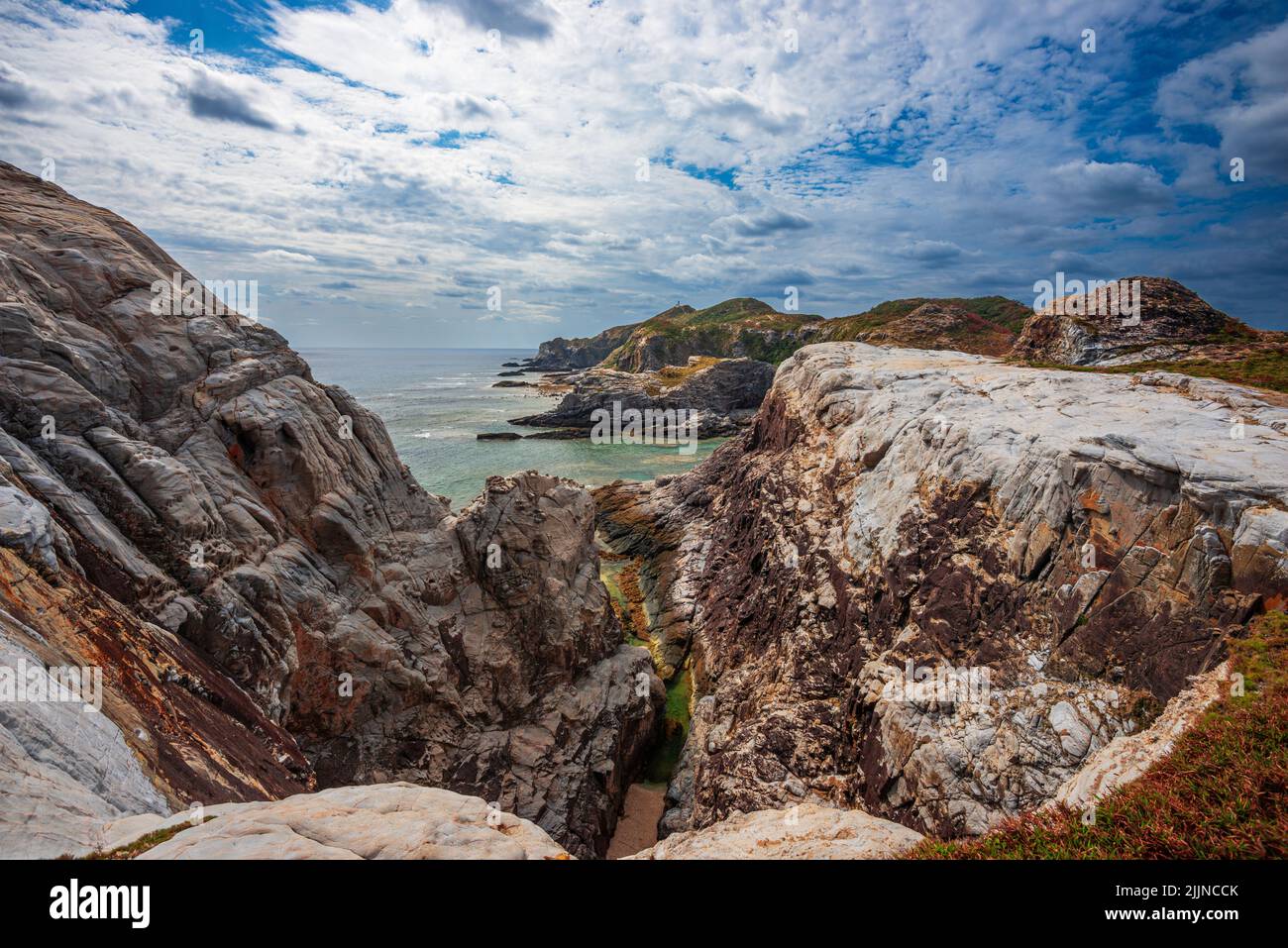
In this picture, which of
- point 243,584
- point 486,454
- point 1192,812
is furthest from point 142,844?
point 486,454

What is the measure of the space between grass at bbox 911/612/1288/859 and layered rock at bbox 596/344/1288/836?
4971 millimetres

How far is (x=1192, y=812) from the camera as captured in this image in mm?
7887

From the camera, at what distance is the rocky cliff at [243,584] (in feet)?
35.2

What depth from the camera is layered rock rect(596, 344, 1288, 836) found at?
1449 centimetres

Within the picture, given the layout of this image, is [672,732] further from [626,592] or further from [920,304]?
[920,304]

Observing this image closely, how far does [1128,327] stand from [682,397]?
79028mm

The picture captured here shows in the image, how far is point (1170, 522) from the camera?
15750 millimetres

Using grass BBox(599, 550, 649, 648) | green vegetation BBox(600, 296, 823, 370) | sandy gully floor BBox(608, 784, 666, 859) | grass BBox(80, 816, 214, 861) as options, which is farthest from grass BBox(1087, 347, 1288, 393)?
green vegetation BBox(600, 296, 823, 370)

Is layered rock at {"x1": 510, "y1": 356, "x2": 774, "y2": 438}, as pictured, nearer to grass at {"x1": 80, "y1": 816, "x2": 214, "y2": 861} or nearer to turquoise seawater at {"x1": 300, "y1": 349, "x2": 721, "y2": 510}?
turquoise seawater at {"x1": 300, "y1": 349, "x2": 721, "y2": 510}

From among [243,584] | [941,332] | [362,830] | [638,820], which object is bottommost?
[638,820]
